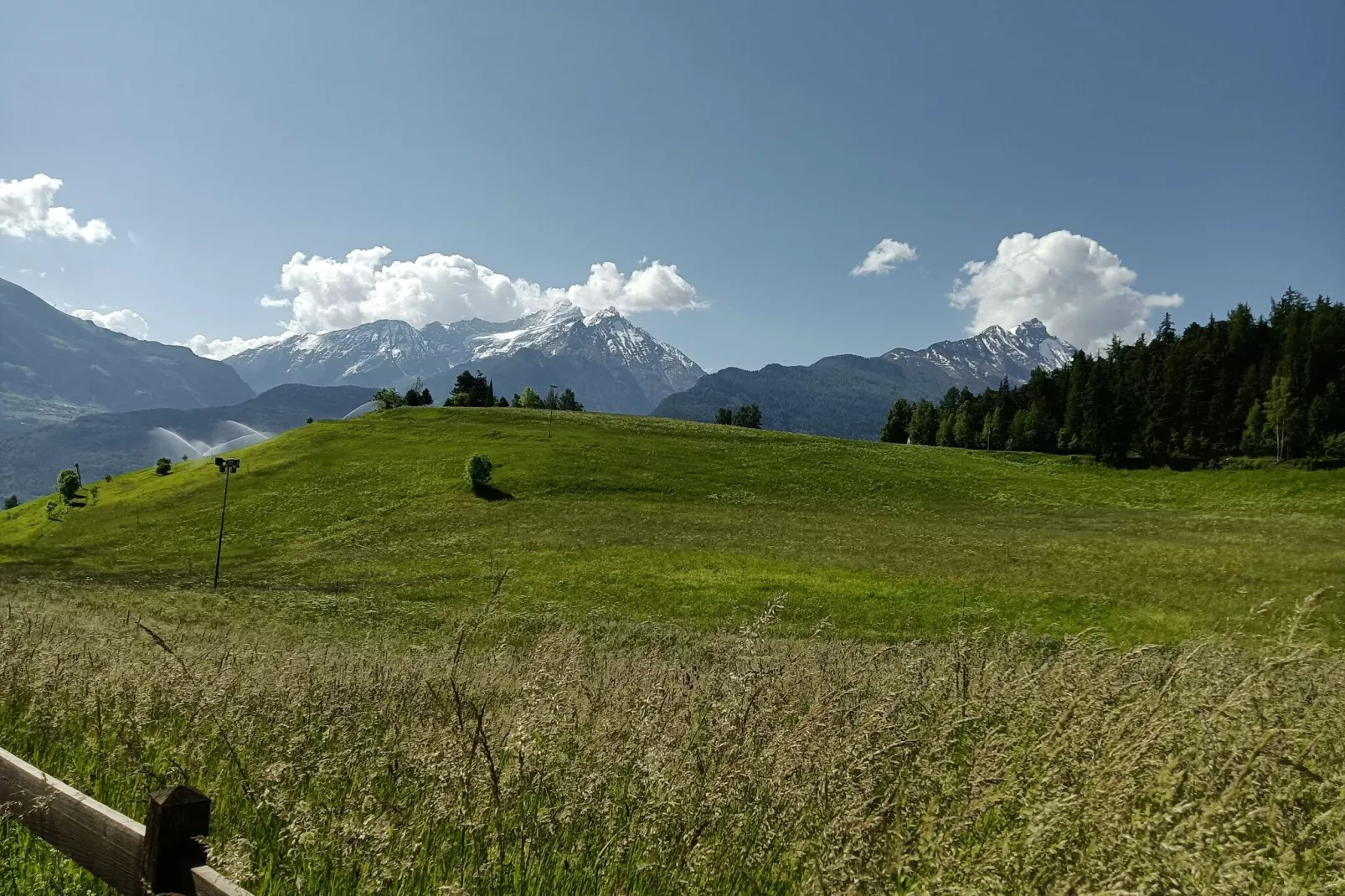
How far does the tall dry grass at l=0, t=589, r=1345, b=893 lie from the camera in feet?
11.0

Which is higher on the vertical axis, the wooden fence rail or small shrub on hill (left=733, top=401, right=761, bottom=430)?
small shrub on hill (left=733, top=401, right=761, bottom=430)

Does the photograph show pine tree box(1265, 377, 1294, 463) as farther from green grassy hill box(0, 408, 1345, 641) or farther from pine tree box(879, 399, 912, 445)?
pine tree box(879, 399, 912, 445)

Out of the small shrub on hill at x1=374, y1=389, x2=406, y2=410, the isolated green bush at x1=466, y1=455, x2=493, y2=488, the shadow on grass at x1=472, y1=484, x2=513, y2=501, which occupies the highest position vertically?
the small shrub on hill at x1=374, y1=389, x2=406, y2=410

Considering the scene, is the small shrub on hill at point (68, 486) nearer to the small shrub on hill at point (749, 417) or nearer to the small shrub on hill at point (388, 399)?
the small shrub on hill at point (388, 399)

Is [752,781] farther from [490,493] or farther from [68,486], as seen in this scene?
[68,486]

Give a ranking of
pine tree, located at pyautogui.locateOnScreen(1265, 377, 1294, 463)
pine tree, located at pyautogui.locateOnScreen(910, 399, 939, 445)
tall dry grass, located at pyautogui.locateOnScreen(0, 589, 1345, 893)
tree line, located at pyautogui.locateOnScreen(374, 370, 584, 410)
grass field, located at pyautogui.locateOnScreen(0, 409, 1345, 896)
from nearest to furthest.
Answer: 1. tall dry grass, located at pyautogui.locateOnScreen(0, 589, 1345, 893)
2. grass field, located at pyautogui.locateOnScreen(0, 409, 1345, 896)
3. pine tree, located at pyautogui.locateOnScreen(1265, 377, 1294, 463)
4. tree line, located at pyautogui.locateOnScreen(374, 370, 584, 410)
5. pine tree, located at pyautogui.locateOnScreen(910, 399, 939, 445)

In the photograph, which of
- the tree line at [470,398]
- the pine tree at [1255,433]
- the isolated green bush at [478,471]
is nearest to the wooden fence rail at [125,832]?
the isolated green bush at [478,471]

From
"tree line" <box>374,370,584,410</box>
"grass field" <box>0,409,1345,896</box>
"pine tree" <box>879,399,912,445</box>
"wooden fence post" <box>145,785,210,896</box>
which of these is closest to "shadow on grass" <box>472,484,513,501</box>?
"grass field" <box>0,409,1345,896</box>

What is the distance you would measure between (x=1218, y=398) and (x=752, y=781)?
120 meters

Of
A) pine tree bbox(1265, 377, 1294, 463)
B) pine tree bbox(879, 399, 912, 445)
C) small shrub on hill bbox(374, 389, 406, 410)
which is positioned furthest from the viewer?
pine tree bbox(879, 399, 912, 445)

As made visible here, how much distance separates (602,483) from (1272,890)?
75.5 meters

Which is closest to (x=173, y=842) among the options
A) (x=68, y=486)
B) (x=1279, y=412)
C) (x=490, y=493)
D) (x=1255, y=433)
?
(x=490, y=493)

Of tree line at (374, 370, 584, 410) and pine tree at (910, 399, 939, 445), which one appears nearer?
tree line at (374, 370, 584, 410)

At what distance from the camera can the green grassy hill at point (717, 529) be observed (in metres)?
35.7
